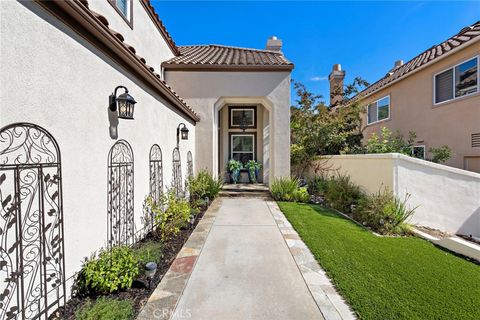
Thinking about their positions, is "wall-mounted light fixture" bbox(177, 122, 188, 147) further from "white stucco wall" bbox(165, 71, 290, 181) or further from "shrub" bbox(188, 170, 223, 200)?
"white stucco wall" bbox(165, 71, 290, 181)

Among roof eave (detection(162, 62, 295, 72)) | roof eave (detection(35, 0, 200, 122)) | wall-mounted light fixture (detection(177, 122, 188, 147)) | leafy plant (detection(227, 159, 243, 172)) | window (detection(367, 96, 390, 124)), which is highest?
roof eave (detection(162, 62, 295, 72))

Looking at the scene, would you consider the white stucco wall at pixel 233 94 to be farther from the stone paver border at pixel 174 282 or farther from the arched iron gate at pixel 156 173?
the stone paver border at pixel 174 282

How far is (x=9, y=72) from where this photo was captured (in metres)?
1.84

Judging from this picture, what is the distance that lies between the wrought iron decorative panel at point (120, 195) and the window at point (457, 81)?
39.2ft

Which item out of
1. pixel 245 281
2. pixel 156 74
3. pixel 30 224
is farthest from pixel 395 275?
pixel 156 74

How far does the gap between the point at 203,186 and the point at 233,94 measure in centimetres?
407

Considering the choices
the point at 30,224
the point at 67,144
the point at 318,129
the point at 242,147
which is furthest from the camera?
the point at 242,147

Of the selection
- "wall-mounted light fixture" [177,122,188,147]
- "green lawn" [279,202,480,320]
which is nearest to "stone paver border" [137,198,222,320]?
"green lawn" [279,202,480,320]

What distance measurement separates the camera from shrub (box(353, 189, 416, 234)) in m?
5.34

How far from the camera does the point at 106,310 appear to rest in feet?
7.51

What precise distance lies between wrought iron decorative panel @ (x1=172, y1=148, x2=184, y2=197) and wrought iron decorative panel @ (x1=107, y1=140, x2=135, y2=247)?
88.7 inches

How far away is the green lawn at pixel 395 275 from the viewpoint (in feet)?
8.54

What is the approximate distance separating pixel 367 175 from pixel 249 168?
19.1ft

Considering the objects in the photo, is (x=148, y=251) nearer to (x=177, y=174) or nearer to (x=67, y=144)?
(x=67, y=144)
